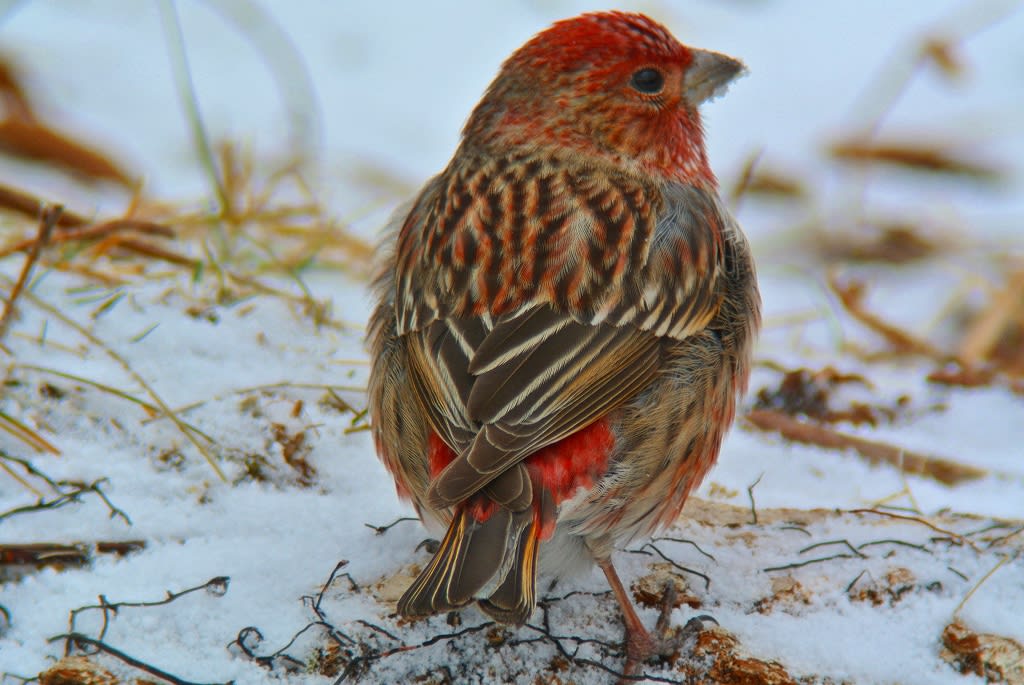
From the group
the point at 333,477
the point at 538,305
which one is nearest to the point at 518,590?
the point at 538,305

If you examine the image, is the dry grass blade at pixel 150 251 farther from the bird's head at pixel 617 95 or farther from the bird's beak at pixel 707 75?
the bird's beak at pixel 707 75

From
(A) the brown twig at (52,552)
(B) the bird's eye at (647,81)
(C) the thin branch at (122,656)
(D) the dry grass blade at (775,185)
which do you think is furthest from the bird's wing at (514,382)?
(D) the dry grass blade at (775,185)

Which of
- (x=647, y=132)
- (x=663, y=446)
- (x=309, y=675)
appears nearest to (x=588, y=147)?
(x=647, y=132)

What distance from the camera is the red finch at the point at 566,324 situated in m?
3.24

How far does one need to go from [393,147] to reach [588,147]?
4395 millimetres

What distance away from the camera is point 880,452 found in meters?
4.81

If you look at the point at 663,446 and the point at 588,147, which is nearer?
the point at 663,446

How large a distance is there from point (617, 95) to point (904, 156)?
5.36 m

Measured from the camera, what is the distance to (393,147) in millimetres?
8758

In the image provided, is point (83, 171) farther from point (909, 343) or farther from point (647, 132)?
point (909, 343)

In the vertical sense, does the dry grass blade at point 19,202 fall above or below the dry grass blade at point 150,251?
above

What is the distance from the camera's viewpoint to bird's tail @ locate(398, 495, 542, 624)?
3002mm

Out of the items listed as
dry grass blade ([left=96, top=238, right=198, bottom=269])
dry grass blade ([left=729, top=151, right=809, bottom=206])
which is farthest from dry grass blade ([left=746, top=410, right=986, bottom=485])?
dry grass blade ([left=729, top=151, right=809, bottom=206])

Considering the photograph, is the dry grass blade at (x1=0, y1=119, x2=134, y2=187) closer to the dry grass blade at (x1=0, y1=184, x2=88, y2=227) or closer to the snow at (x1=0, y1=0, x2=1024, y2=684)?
the snow at (x1=0, y1=0, x2=1024, y2=684)
